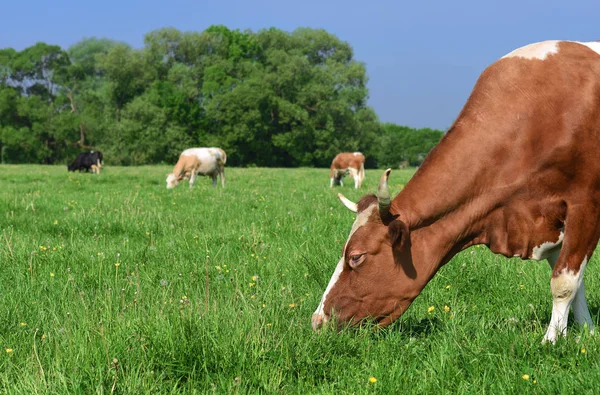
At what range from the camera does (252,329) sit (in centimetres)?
355

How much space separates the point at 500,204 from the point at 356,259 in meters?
1.13

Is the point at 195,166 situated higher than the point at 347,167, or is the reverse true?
the point at 347,167

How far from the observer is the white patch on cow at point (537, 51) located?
4.51m

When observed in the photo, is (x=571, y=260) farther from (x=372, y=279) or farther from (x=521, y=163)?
(x=372, y=279)

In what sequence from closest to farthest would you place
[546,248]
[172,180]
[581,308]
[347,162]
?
[546,248] → [581,308] → [172,180] → [347,162]

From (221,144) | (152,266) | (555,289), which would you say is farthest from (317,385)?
(221,144)

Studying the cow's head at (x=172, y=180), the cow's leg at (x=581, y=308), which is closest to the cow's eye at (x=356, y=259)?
the cow's leg at (x=581, y=308)

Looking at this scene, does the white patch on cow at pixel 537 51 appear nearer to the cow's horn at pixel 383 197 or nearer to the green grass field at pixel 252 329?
the cow's horn at pixel 383 197

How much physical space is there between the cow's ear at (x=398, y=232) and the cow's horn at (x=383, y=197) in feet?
0.38

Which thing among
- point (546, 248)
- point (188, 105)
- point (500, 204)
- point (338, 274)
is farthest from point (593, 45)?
point (188, 105)

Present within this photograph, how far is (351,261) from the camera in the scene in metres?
4.22

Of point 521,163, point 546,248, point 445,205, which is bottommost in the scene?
point 546,248

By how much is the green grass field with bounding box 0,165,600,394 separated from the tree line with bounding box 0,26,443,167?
55.4 metres

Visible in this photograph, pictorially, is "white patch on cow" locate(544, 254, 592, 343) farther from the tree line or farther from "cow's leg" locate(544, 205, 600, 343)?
the tree line
